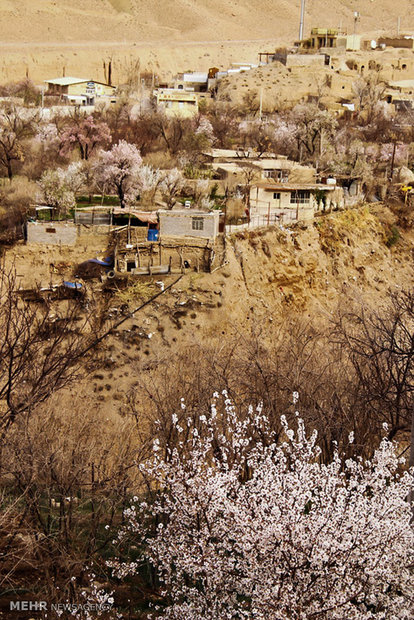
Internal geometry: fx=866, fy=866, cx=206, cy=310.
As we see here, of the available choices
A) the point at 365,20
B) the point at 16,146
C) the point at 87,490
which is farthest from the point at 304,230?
the point at 365,20

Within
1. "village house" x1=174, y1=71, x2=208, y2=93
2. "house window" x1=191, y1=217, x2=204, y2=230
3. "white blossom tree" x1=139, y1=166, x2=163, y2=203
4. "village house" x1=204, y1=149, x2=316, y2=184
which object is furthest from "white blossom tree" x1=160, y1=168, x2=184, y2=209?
"village house" x1=174, y1=71, x2=208, y2=93

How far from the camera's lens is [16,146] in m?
30.4

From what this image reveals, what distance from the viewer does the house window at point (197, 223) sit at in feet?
73.3

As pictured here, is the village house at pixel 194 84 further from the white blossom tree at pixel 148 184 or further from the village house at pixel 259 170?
the white blossom tree at pixel 148 184

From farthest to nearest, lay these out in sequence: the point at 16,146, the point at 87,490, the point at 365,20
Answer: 1. the point at 365,20
2. the point at 16,146
3. the point at 87,490

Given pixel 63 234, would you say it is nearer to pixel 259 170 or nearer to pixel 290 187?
pixel 290 187

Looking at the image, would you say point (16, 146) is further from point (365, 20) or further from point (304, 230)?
point (365, 20)

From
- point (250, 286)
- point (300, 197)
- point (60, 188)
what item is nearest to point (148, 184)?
point (60, 188)

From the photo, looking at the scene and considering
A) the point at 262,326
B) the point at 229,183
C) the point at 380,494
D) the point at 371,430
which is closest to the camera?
the point at 380,494

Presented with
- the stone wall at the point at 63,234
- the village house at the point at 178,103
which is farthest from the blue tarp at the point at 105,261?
the village house at the point at 178,103

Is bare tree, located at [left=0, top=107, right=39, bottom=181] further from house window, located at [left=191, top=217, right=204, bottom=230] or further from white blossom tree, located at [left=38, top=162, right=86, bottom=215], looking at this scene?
house window, located at [left=191, top=217, right=204, bottom=230]

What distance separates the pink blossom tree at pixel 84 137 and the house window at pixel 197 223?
10436 mm

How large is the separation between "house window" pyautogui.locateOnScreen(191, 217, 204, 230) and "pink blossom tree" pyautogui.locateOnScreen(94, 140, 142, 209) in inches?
140

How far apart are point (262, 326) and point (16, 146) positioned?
13805 millimetres
